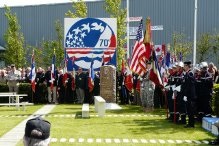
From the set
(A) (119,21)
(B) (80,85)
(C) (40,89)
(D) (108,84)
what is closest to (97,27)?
(B) (80,85)

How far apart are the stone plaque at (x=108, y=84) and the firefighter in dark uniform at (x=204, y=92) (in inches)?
286

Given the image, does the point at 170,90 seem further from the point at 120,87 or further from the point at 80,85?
the point at 80,85

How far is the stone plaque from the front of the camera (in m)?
22.6

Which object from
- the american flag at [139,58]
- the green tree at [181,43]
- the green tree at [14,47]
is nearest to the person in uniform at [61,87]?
the american flag at [139,58]

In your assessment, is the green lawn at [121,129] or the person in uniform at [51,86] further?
the person in uniform at [51,86]

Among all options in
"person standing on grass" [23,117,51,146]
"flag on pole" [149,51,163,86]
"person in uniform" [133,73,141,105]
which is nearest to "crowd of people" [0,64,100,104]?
"person in uniform" [133,73,141,105]

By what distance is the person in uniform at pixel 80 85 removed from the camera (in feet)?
84.2

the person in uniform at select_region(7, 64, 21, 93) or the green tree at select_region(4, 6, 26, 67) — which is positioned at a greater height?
the green tree at select_region(4, 6, 26, 67)

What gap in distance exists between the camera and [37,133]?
4.75 meters

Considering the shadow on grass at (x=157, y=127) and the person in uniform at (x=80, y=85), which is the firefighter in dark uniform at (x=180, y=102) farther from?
the person in uniform at (x=80, y=85)

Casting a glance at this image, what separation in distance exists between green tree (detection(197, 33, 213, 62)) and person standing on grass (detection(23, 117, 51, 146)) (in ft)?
134

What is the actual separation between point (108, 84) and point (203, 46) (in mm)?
24030

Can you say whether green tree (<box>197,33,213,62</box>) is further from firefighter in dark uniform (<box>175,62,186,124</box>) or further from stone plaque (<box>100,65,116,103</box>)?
firefighter in dark uniform (<box>175,62,186,124</box>)

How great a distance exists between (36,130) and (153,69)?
14183 millimetres
